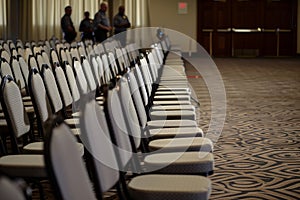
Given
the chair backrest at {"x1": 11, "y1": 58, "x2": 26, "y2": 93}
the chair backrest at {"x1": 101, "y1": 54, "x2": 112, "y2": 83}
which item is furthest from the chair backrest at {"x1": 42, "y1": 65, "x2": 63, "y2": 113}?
the chair backrest at {"x1": 101, "y1": 54, "x2": 112, "y2": 83}

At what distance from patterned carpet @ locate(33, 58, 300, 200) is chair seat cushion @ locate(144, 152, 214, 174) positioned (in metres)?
0.85

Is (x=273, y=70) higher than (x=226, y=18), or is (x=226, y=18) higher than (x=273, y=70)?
(x=226, y=18)

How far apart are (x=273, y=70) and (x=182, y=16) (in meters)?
7.05

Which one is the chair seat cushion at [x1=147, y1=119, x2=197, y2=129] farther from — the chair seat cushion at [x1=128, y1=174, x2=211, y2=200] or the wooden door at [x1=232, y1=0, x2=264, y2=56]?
the wooden door at [x1=232, y1=0, x2=264, y2=56]

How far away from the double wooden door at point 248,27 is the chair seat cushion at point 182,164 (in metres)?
19.0

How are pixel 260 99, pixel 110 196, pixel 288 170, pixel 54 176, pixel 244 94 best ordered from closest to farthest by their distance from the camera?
pixel 54 176 → pixel 110 196 → pixel 288 170 → pixel 260 99 → pixel 244 94

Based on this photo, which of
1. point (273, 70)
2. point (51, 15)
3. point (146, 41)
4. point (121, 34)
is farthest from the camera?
point (146, 41)

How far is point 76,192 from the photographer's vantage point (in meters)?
2.36

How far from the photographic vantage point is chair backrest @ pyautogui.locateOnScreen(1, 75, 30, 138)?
4125mm

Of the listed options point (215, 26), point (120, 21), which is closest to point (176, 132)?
point (120, 21)

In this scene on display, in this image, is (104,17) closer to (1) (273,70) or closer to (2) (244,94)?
(1) (273,70)

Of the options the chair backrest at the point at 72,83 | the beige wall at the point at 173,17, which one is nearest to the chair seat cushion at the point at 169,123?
the chair backrest at the point at 72,83

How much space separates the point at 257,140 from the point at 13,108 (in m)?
3.32

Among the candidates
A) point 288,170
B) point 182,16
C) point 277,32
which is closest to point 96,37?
point 182,16
